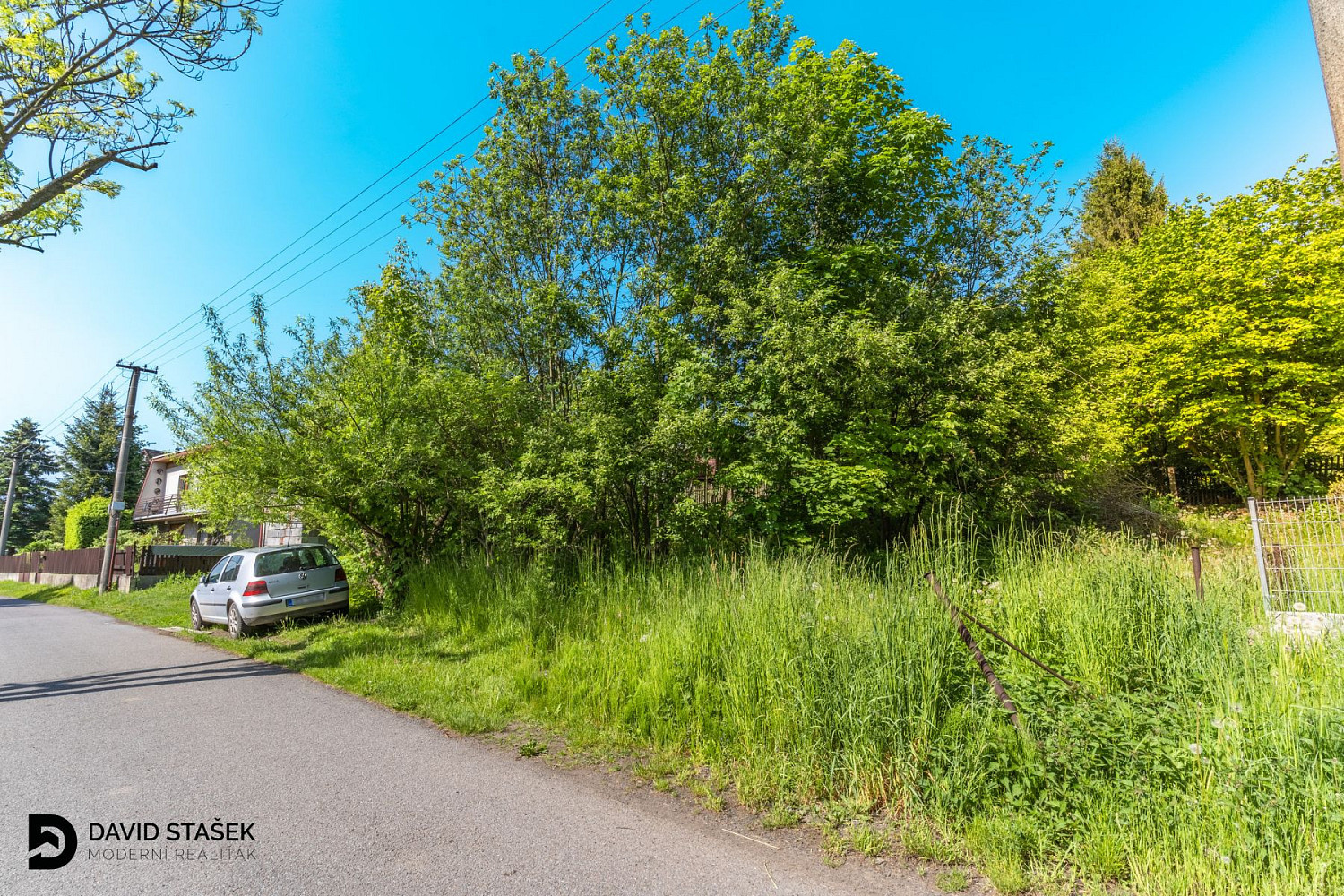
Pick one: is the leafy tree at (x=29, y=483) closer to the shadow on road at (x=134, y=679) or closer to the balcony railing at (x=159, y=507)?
the balcony railing at (x=159, y=507)

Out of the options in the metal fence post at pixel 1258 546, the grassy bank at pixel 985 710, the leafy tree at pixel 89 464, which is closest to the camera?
the grassy bank at pixel 985 710

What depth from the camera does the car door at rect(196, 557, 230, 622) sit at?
11.4m

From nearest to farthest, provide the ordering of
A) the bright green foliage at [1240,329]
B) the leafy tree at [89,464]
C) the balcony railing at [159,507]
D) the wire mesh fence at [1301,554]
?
the wire mesh fence at [1301,554], the bright green foliage at [1240,329], the balcony railing at [159,507], the leafy tree at [89,464]

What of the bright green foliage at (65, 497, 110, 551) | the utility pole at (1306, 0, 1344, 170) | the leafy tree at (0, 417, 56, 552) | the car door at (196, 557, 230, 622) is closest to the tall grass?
the utility pole at (1306, 0, 1344, 170)

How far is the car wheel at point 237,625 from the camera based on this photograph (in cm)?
1070

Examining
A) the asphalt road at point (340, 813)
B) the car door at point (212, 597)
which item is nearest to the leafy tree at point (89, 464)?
the car door at point (212, 597)

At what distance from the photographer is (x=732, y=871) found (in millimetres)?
3125

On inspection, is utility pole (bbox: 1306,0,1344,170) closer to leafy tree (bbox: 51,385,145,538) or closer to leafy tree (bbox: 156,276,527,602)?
leafy tree (bbox: 156,276,527,602)

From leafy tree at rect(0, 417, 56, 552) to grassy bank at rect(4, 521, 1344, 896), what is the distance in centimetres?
6380

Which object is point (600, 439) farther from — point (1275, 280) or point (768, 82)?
point (1275, 280)

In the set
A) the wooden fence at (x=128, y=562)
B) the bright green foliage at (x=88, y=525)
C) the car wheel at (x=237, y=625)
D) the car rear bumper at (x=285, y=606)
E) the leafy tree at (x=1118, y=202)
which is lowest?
the car wheel at (x=237, y=625)

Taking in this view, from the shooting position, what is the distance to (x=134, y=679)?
784 cm

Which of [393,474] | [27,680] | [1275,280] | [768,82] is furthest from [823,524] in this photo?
[1275,280]

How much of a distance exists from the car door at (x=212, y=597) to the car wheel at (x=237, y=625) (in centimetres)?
56
